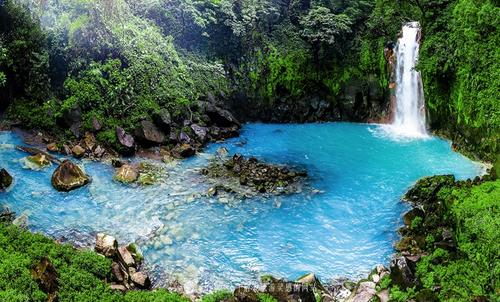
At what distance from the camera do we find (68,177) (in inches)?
674

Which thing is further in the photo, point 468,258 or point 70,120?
point 70,120

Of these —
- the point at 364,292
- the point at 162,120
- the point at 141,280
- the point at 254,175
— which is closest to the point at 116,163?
the point at 162,120

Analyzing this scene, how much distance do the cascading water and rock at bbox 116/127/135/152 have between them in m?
15.9

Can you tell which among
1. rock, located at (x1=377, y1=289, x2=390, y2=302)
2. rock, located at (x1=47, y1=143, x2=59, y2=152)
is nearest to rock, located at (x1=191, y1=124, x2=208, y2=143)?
rock, located at (x1=47, y1=143, x2=59, y2=152)

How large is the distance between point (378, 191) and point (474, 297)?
8.15 meters

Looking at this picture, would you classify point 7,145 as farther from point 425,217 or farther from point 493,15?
point 493,15

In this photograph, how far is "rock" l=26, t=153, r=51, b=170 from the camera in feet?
59.1

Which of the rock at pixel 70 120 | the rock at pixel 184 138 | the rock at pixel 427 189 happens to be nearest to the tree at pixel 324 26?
the rock at pixel 184 138

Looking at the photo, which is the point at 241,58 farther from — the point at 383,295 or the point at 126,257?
the point at 383,295

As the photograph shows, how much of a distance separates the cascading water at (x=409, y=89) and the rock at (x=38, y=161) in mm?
19662

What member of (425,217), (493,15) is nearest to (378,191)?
(425,217)

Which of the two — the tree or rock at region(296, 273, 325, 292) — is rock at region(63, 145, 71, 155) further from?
the tree

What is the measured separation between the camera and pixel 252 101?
29219mm

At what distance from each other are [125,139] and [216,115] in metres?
6.51
